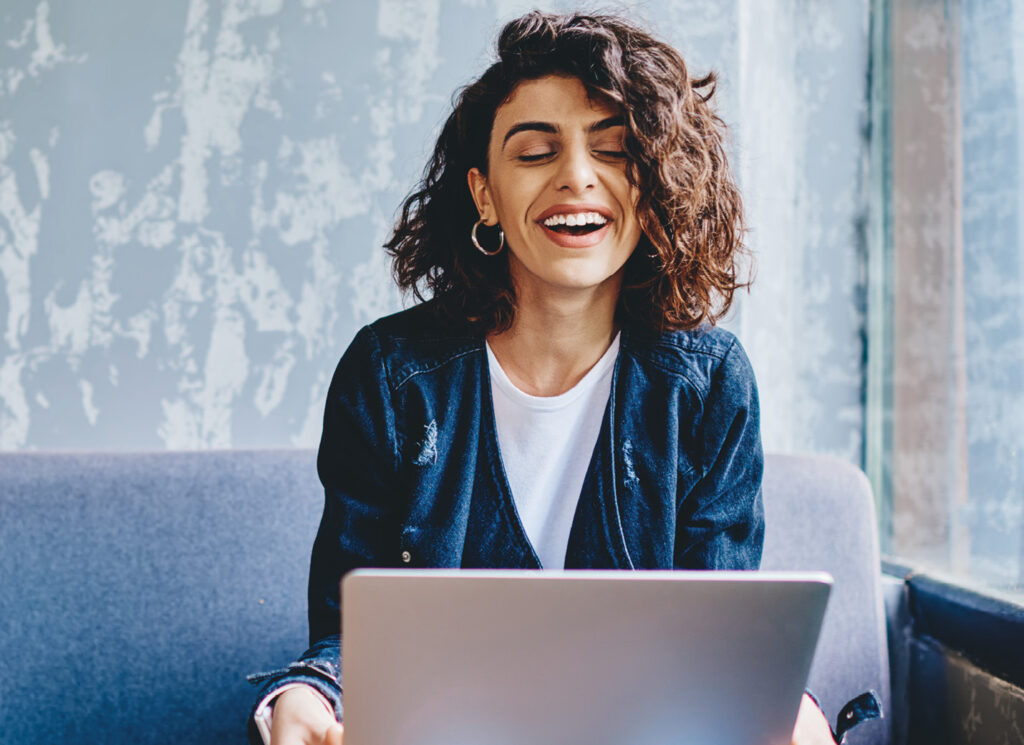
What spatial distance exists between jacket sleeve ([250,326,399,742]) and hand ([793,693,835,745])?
1.65 ft

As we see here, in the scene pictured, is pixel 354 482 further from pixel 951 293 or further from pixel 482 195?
pixel 951 293

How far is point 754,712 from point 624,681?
0.10 metres

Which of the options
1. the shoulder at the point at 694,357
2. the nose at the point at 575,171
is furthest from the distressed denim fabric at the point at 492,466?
the nose at the point at 575,171

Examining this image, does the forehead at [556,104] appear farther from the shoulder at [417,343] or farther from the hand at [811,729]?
the hand at [811,729]

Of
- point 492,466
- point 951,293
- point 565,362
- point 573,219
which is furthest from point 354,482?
point 951,293

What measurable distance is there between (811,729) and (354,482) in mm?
582

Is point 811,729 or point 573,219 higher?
point 573,219

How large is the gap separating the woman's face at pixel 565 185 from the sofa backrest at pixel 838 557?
0.52 m

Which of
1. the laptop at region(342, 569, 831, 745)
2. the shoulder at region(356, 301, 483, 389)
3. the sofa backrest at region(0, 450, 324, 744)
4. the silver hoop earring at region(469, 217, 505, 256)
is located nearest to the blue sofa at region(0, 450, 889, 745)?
the sofa backrest at region(0, 450, 324, 744)

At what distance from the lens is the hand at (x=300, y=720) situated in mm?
783

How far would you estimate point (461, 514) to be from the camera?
106 cm

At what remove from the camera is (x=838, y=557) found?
1.33m

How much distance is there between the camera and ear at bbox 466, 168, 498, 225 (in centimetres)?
114

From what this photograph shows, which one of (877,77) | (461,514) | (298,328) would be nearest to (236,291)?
(298,328)
